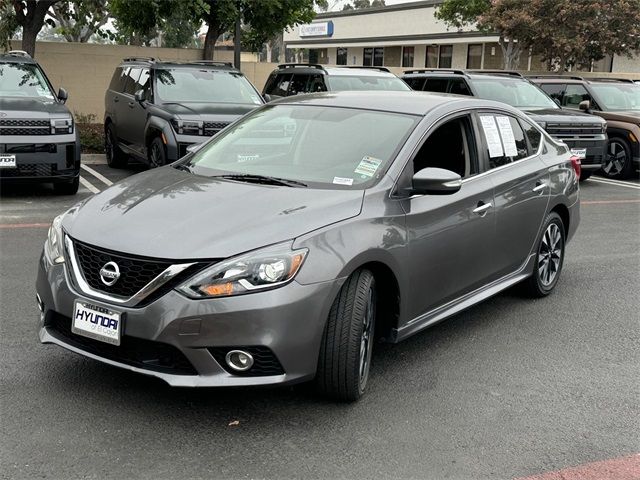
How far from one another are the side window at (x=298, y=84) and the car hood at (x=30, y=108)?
4.97 metres

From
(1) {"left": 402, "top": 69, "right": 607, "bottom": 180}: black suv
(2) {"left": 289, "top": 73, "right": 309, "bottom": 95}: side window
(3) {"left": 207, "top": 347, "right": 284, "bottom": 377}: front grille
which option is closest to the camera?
(3) {"left": 207, "top": 347, "right": 284, "bottom": 377}: front grille

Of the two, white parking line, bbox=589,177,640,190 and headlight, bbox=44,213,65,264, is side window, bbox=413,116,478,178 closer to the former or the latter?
headlight, bbox=44,213,65,264

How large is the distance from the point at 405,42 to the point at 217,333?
39.8m

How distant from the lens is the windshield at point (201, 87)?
11055 mm

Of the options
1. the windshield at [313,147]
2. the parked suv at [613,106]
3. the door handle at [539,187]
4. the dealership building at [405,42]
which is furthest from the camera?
the dealership building at [405,42]

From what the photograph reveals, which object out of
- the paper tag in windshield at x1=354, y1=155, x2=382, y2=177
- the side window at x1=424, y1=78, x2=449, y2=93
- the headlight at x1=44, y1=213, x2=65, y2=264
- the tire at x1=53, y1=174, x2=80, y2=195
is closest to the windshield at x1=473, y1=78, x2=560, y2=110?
the side window at x1=424, y1=78, x2=449, y2=93

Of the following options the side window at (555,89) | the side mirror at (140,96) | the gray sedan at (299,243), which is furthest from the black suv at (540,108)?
the gray sedan at (299,243)

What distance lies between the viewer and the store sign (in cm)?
4778

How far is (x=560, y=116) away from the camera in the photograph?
500 inches

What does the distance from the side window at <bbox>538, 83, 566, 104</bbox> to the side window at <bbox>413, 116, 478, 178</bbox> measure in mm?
11612

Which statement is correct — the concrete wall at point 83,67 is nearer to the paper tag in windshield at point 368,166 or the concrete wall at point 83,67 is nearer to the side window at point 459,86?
the side window at point 459,86

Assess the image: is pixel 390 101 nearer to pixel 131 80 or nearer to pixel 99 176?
pixel 99 176

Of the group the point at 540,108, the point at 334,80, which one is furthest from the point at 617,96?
the point at 334,80

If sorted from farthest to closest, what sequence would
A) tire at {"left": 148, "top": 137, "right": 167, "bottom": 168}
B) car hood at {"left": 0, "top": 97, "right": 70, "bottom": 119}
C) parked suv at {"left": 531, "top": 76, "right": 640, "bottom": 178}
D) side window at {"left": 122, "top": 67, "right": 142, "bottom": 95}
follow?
parked suv at {"left": 531, "top": 76, "right": 640, "bottom": 178}
side window at {"left": 122, "top": 67, "right": 142, "bottom": 95}
tire at {"left": 148, "top": 137, "right": 167, "bottom": 168}
car hood at {"left": 0, "top": 97, "right": 70, "bottom": 119}
